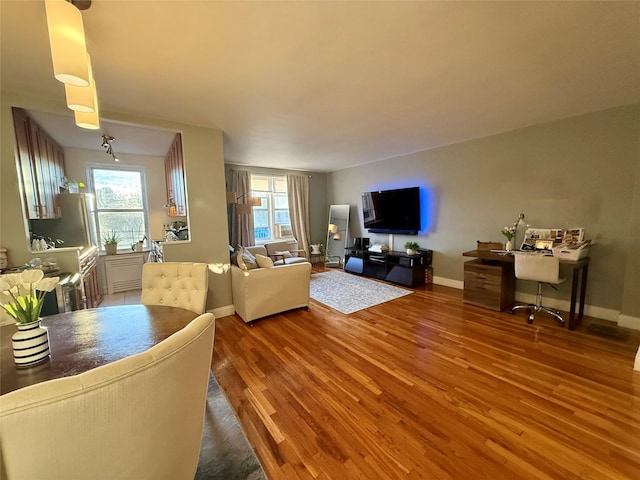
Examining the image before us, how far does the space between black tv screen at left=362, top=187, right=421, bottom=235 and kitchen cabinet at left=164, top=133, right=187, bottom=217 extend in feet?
11.8

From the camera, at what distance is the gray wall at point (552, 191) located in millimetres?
2890

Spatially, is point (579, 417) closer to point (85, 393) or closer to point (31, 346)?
point (85, 393)

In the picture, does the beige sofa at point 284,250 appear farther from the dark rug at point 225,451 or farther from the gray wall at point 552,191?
the dark rug at point 225,451

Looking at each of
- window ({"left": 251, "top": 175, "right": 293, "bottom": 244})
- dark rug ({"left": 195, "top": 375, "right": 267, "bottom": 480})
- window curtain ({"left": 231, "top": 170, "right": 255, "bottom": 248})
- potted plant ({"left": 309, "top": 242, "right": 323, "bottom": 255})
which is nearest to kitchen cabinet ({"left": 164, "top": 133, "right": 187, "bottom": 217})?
window curtain ({"left": 231, "top": 170, "right": 255, "bottom": 248})

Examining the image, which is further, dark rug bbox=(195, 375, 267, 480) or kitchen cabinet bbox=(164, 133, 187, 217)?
kitchen cabinet bbox=(164, 133, 187, 217)

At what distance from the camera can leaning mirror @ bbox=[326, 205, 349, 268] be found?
6445mm

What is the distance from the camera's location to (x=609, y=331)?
2773mm

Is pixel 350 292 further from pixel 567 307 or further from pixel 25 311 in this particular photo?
pixel 25 311

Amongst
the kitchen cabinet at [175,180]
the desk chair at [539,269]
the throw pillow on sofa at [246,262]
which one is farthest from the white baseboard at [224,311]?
the desk chair at [539,269]

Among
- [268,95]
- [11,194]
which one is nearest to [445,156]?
[268,95]

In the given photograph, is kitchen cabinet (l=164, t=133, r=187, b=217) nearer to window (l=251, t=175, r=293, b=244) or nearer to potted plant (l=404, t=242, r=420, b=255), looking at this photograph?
window (l=251, t=175, r=293, b=244)

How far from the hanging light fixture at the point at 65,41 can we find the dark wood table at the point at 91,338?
1.16m

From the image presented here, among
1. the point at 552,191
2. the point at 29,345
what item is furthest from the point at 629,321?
the point at 29,345

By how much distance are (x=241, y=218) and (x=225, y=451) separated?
4.66m
